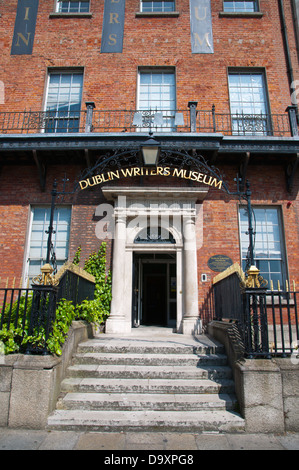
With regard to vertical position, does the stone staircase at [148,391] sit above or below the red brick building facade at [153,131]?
below

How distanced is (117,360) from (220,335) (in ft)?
7.05

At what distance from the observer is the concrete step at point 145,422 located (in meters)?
3.88

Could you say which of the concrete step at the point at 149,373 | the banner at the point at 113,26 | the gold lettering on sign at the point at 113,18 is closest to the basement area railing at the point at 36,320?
the concrete step at the point at 149,373

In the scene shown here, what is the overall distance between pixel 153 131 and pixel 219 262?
13.6ft

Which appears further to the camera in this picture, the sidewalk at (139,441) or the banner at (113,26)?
the banner at (113,26)

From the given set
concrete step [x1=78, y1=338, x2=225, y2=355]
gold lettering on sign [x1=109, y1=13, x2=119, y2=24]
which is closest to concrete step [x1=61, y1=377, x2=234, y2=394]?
concrete step [x1=78, y1=338, x2=225, y2=355]

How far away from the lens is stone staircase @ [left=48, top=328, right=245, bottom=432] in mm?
3914

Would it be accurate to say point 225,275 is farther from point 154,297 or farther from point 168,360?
point 154,297

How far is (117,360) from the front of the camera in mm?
5227

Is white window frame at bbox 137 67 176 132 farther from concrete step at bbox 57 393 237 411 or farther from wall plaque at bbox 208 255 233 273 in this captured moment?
concrete step at bbox 57 393 237 411

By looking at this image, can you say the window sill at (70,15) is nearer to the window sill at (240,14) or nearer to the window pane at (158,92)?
the window pane at (158,92)

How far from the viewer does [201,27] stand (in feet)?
34.4

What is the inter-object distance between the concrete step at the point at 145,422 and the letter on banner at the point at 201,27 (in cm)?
1046
